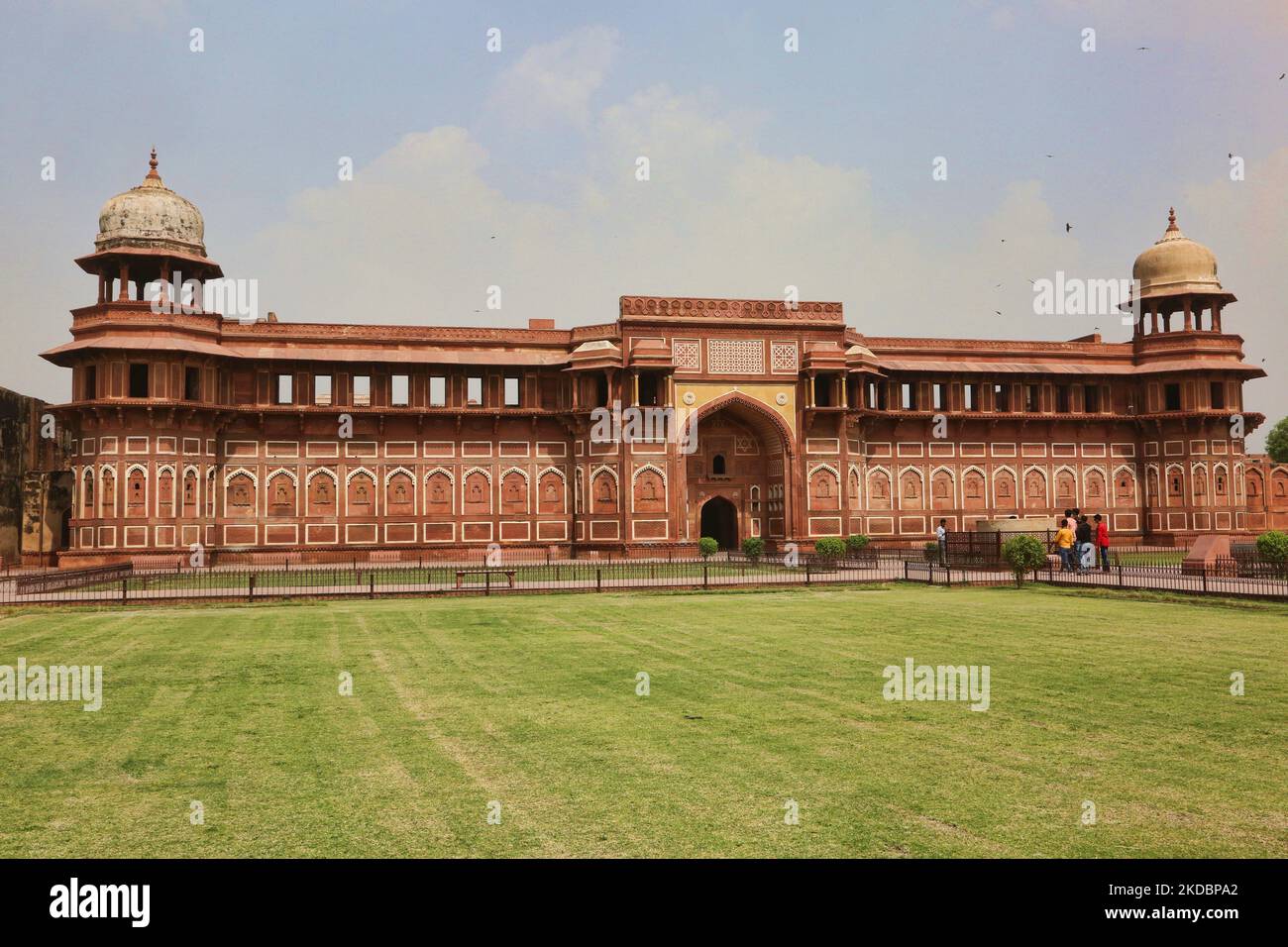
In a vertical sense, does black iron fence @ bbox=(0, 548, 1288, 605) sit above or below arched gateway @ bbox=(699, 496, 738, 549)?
below

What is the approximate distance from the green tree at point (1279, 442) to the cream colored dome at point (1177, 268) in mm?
35813

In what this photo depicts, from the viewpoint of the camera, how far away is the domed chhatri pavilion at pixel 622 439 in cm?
3075

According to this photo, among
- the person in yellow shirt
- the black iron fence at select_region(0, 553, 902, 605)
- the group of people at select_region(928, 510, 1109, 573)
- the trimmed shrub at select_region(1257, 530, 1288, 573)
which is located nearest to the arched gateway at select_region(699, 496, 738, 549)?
the black iron fence at select_region(0, 553, 902, 605)

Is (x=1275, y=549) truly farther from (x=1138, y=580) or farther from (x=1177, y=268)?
(x=1177, y=268)

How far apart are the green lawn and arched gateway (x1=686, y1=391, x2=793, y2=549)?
75.2 feet

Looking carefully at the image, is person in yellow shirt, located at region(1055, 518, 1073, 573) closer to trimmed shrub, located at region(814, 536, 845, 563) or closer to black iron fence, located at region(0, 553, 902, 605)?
black iron fence, located at region(0, 553, 902, 605)

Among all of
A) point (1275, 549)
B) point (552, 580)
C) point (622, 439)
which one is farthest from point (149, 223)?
point (1275, 549)

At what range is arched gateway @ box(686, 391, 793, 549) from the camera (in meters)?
35.6

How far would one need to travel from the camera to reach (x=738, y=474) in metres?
36.2

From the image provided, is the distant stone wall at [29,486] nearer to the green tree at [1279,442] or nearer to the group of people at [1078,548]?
the group of people at [1078,548]

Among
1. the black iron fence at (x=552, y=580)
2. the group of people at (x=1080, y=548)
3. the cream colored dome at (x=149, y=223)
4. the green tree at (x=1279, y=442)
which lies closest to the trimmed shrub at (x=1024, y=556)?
the black iron fence at (x=552, y=580)

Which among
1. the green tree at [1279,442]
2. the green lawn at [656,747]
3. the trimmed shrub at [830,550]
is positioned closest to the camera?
the green lawn at [656,747]

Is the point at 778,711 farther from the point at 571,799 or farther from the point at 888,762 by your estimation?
the point at 571,799

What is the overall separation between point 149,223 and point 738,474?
74.8ft
